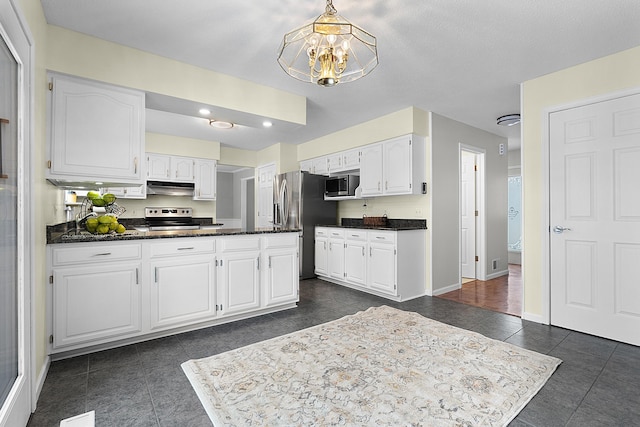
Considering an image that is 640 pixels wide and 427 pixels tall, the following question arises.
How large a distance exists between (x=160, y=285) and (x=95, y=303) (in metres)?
0.47

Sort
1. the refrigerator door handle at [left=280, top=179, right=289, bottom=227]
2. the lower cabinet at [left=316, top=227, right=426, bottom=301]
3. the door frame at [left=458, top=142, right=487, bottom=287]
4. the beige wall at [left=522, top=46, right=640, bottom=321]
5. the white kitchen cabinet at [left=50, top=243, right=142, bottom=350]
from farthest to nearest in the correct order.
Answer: the refrigerator door handle at [left=280, top=179, right=289, bottom=227], the door frame at [left=458, top=142, right=487, bottom=287], the lower cabinet at [left=316, top=227, right=426, bottom=301], the beige wall at [left=522, top=46, right=640, bottom=321], the white kitchen cabinet at [left=50, top=243, right=142, bottom=350]

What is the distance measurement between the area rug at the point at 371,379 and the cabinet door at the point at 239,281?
2.17ft

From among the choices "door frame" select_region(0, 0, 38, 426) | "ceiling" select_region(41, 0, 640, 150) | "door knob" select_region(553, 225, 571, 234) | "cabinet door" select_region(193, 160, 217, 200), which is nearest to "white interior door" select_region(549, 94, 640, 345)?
"door knob" select_region(553, 225, 571, 234)

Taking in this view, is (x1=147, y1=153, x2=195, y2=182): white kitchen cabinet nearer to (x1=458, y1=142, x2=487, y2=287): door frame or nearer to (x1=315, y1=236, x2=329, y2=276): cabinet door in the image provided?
(x1=315, y1=236, x2=329, y2=276): cabinet door

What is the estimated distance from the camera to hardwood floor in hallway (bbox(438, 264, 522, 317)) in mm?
3691

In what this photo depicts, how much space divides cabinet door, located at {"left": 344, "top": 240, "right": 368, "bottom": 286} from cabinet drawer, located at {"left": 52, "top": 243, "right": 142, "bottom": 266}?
2.78m

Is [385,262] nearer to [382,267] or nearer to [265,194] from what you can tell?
[382,267]

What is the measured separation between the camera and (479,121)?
4.63 metres

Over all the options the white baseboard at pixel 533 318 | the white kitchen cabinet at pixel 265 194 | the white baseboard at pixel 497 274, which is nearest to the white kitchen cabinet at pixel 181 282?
the white kitchen cabinet at pixel 265 194

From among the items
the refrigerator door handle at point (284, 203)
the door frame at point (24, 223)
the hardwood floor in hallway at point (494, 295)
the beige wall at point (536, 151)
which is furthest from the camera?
the refrigerator door handle at point (284, 203)

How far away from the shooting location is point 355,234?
4484mm

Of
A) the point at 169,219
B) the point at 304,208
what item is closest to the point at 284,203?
the point at 304,208

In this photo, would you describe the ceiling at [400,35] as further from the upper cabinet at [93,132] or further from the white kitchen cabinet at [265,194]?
the white kitchen cabinet at [265,194]

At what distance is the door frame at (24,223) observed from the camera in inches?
57.8
